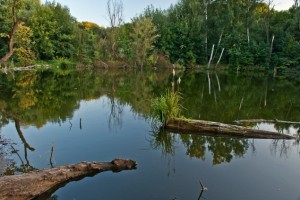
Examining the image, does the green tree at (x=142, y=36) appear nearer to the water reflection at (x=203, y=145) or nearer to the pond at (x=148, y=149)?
the pond at (x=148, y=149)

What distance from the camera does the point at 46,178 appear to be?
5.73 metres

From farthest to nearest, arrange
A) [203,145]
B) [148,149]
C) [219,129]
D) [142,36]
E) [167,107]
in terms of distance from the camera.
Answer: [142,36] → [167,107] → [219,129] → [203,145] → [148,149]

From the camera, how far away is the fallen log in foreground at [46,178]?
519 cm

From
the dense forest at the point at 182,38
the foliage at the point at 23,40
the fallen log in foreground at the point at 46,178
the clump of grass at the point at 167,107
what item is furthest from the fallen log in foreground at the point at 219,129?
the dense forest at the point at 182,38

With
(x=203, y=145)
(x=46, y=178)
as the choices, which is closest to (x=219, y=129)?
(x=203, y=145)

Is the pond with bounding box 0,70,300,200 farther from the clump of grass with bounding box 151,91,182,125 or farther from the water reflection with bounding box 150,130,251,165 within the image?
the clump of grass with bounding box 151,91,182,125

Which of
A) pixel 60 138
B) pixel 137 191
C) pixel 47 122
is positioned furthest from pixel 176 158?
pixel 47 122

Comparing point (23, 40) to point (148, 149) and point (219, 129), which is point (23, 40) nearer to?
point (148, 149)

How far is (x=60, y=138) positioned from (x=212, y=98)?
387 inches

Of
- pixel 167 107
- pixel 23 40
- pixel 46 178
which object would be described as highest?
pixel 23 40

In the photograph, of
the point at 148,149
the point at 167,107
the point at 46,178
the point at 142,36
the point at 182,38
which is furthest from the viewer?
the point at 182,38

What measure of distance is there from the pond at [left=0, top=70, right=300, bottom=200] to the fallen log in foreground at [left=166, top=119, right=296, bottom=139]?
0.86 ft

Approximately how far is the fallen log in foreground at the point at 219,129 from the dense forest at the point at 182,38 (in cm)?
2968

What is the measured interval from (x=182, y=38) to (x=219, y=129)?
35574 millimetres
